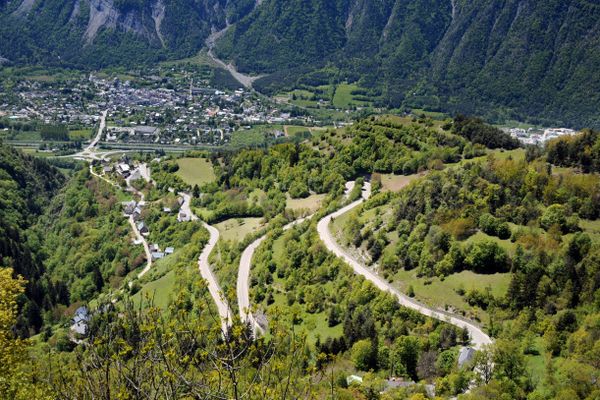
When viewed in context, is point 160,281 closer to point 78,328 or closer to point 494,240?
point 78,328

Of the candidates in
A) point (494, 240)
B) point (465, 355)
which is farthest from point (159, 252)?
point (465, 355)

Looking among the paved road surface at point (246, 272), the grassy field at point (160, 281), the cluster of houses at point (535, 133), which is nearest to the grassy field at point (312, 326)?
the paved road surface at point (246, 272)

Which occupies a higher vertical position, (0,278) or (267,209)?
(0,278)

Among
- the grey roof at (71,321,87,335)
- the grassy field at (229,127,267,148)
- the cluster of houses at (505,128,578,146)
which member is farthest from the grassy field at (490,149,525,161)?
the grassy field at (229,127,267,148)

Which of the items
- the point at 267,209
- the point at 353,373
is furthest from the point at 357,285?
the point at 267,209

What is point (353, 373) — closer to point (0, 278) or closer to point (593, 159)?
point (0, 278)
